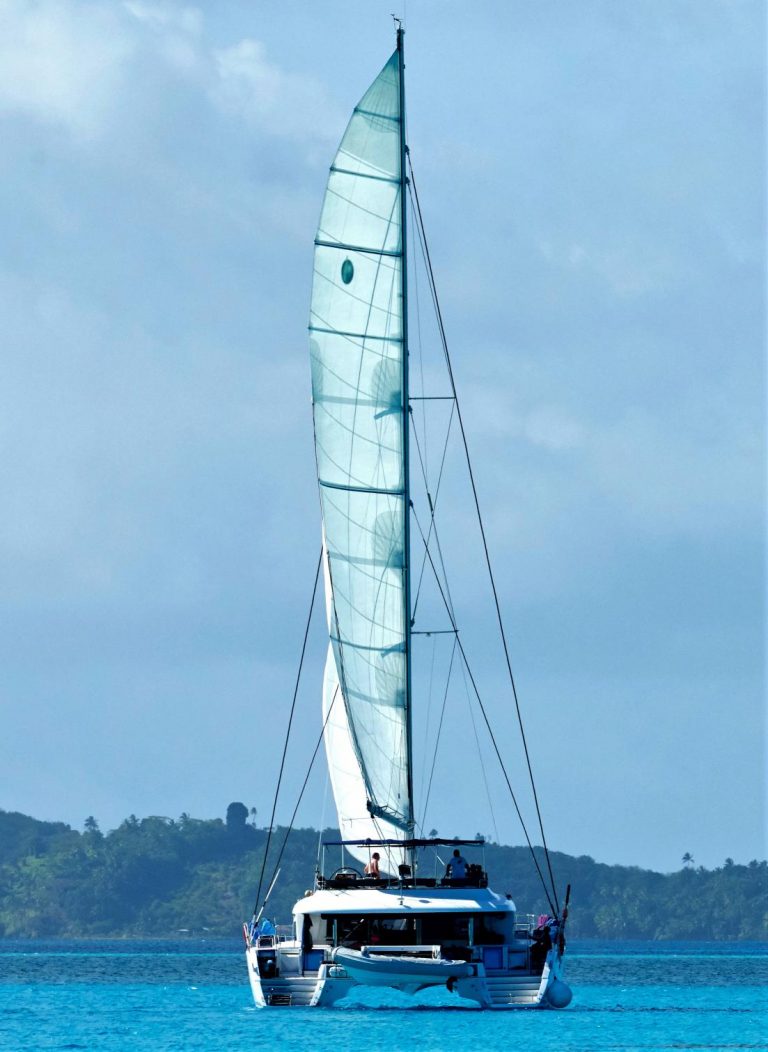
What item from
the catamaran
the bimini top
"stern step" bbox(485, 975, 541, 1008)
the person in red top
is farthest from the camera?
the person in red top

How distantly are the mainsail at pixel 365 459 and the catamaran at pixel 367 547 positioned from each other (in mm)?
38

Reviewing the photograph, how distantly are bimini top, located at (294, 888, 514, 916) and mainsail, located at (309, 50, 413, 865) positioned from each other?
186 inches

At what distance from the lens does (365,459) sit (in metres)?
56.6

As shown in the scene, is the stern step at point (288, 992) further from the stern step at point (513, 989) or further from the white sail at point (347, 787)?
the white sail at point (347, 787)

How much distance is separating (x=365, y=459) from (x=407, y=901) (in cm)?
1282

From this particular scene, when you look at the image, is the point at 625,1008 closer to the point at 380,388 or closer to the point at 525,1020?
the point at 525,1020

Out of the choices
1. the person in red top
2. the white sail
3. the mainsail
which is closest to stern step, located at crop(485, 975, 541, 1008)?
the person in red top

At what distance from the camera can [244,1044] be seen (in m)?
50.7

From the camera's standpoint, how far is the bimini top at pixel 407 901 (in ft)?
163

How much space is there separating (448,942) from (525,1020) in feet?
16.7

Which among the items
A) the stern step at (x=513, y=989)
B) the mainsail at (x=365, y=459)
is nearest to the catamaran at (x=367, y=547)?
the mainsail at (x=365, y=459)

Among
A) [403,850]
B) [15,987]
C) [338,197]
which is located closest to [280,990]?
[403,850]

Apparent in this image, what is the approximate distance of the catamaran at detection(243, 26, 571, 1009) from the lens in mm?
51562

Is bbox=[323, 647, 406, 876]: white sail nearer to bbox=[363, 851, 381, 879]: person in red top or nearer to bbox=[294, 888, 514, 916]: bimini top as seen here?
bbox=[363, 851, 381, 879]: person in red top
